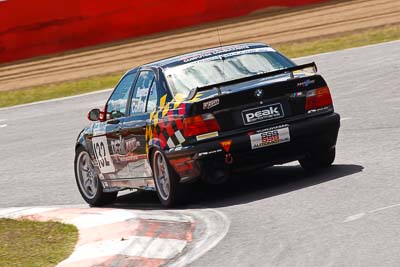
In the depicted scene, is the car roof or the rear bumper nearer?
the rear bumper

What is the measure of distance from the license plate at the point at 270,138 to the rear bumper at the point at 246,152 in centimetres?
4

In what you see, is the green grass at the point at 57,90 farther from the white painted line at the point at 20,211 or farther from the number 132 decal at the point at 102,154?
the number 132 decal at the point at 102,154

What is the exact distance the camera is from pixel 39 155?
16.7 metres

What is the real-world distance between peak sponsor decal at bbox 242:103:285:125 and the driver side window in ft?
5.52

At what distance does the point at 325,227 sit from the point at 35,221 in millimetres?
3662

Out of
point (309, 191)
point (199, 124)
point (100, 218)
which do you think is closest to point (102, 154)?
point (100, 218)

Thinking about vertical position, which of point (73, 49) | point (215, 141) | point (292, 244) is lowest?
point (292, 244)

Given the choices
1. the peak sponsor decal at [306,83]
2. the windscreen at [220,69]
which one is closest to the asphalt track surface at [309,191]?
the peak sponsor decal at [306,83]

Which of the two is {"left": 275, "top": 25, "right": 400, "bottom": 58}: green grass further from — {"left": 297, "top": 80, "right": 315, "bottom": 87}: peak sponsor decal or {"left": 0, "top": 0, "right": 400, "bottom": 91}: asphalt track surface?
{"left": 297, "top": 80, "right": 315, "bottom": 87}: peak sponsor decal

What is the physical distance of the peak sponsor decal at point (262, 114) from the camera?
10.3 metres

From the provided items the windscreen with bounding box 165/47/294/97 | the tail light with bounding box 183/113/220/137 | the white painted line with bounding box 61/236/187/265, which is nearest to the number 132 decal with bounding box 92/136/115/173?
the windscreen with bounding box 165/47/294/97

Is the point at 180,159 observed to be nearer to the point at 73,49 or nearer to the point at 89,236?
the point at 89,236

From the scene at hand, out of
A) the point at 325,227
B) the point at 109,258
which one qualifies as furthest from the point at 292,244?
the point at 109,258

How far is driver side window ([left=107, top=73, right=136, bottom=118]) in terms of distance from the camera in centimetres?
1159
